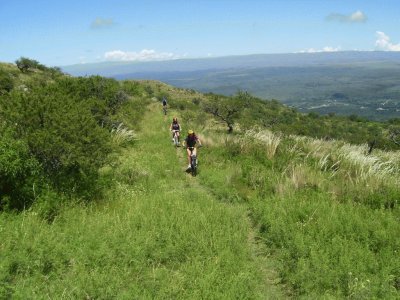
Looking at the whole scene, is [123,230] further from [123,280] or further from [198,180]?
[198,180]

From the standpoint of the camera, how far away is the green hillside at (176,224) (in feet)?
20.2

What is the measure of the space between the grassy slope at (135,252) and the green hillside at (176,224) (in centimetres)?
2

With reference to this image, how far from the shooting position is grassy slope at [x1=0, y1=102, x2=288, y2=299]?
5.91 metres

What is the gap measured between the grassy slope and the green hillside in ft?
0.08

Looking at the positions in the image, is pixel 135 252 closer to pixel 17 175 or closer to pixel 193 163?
pixel 17 175

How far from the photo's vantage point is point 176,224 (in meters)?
8.21

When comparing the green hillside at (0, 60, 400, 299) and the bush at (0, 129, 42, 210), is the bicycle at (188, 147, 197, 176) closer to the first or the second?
the green hillside at (0, 60, 400, 299)

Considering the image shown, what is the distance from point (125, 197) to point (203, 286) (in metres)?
4.68

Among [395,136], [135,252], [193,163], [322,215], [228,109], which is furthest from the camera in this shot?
[395,136]

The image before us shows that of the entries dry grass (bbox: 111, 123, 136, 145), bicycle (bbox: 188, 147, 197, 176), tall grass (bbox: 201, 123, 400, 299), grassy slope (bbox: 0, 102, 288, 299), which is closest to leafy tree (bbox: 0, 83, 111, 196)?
grassy slope (bbox: 0, 102, 288, 299)

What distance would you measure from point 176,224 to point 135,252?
1.46m

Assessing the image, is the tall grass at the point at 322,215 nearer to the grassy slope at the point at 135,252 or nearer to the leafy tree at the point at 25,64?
the grassy slope at the point at 135,252

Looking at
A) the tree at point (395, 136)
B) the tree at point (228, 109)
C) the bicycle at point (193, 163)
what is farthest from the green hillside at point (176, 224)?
the tree at point (395, 136)

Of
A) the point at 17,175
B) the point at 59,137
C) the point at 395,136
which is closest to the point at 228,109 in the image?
the point at 59,137
